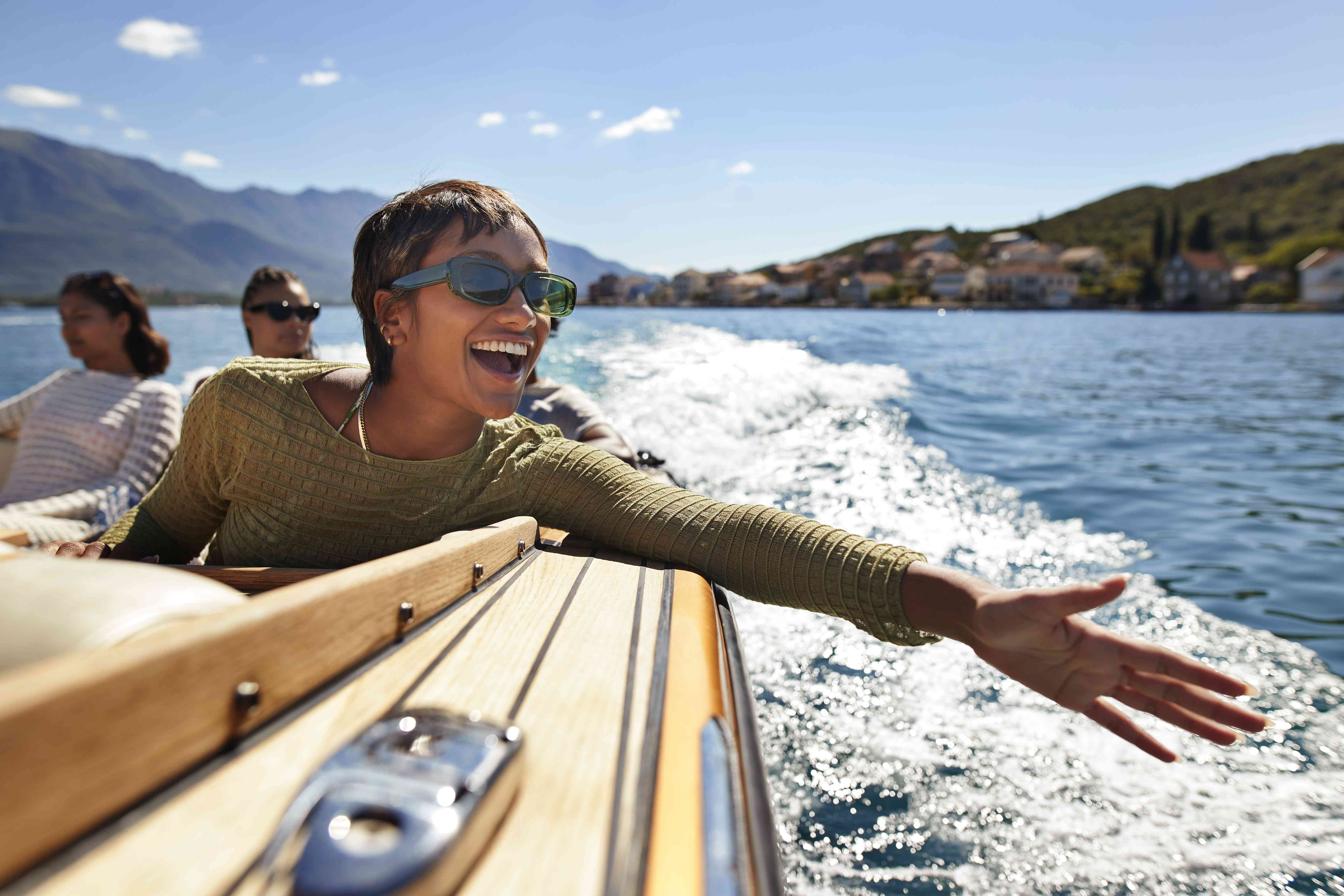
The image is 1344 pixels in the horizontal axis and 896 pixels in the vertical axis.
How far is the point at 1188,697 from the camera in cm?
110

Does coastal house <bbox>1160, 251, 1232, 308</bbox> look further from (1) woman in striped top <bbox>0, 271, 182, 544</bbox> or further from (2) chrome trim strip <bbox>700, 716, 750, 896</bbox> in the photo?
(2) chrome trim strip <bbox>700, 716, 750, 896</bbox>

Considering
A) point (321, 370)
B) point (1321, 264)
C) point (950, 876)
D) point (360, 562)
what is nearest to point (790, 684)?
point (950, 876)

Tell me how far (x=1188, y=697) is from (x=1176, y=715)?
4 cm

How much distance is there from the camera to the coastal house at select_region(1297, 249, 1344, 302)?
2092 inches

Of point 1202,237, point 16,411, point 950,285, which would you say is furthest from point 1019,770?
point 1202,237

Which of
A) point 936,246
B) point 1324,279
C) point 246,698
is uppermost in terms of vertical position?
point 936,246

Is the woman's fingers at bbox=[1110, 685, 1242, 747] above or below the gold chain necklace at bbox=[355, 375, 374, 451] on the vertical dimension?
below

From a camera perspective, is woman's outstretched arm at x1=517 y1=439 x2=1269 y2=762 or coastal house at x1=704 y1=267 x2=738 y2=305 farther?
coastal house at x1=704 y1=267 x2=738 y2=305

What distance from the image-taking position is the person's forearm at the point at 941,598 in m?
1.25

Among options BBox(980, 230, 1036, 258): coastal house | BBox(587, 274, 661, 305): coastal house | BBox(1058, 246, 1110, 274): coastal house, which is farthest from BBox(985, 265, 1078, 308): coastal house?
BBox(587, 274, 661, 305): coastal house

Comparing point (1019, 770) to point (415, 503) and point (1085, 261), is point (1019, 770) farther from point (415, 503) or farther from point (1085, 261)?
point (1085, 261)

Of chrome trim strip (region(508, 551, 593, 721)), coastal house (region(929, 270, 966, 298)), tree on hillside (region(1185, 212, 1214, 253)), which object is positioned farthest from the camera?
coastal house (region(929, 270, 966, 298))

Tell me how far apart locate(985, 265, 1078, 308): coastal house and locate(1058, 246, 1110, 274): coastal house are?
5463mm

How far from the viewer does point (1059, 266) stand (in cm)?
6856
